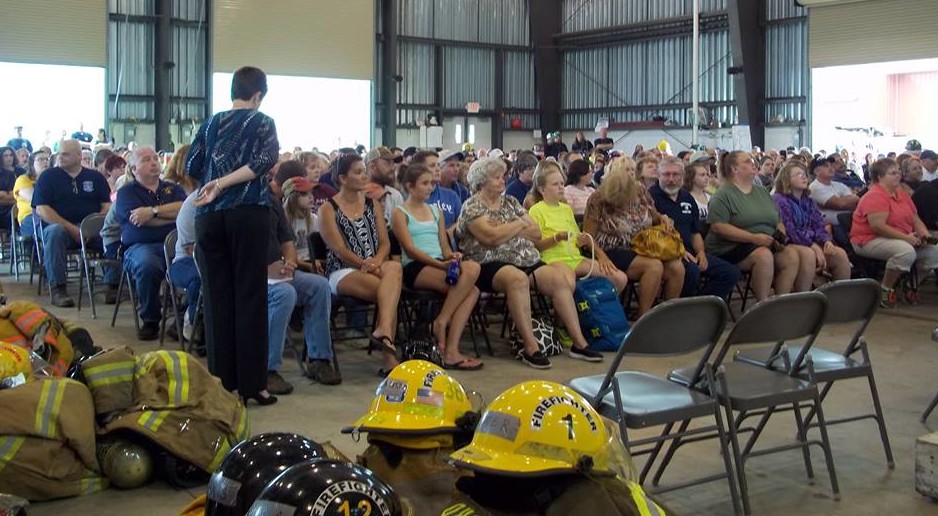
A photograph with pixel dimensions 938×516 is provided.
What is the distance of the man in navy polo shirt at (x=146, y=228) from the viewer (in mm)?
6500

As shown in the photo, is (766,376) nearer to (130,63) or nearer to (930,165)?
(930,165)

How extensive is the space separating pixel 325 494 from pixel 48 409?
2.29 m

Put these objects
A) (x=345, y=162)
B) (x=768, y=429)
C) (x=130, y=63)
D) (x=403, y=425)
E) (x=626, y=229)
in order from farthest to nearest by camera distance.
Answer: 1. (x=130, y=63)
2. (x=626, y=229)
3. (x=345, y=162)
4. (x=768, y=429)
5. (x=403, y=425)

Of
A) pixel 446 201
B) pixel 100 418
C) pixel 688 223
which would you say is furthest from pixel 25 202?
pixel 100 418

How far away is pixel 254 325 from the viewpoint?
450 centimetres

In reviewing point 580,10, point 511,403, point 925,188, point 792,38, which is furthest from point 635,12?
point 511,403

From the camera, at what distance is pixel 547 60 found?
77.1 ft

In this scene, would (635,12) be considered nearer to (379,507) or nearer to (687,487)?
(687,487)

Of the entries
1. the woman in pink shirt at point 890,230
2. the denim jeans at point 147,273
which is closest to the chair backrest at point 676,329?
the denim jeans at point 147,273

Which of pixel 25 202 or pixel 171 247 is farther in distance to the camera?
pixel 25 202

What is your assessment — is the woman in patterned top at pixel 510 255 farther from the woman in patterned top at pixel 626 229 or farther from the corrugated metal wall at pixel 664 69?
the corrugated metal wall at pixel 664 69

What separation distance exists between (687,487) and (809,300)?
32.8 inches

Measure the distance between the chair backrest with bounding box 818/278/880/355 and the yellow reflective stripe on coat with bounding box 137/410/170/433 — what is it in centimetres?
260

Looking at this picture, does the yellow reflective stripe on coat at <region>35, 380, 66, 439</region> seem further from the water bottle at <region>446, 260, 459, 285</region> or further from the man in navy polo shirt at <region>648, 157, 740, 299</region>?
the man in navy polo shirt at <region>648, 157, 740, 299</region>
